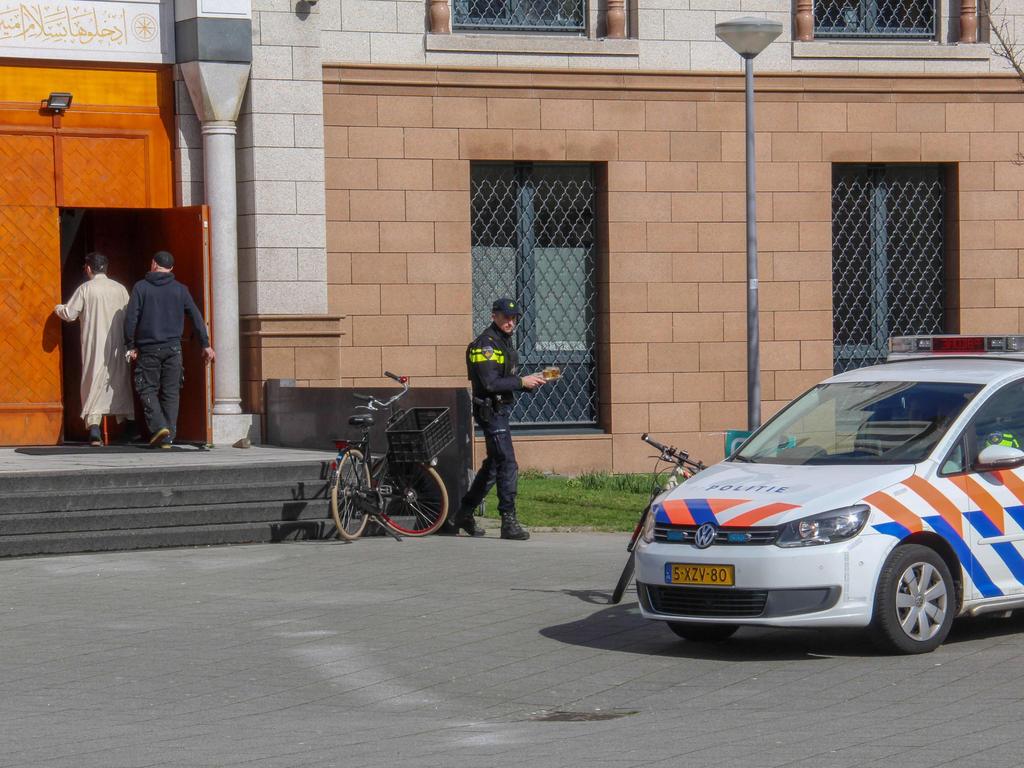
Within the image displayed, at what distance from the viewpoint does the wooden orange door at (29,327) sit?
17266 millimetres

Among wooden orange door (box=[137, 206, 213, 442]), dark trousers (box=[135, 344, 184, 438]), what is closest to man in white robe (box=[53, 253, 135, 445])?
wooden orange door (box=[137, 206, 213, 442])

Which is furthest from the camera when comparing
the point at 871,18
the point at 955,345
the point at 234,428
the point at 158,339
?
the point at 871,18

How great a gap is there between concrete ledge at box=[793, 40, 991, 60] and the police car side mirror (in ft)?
37.1

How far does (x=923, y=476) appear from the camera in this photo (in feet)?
30.3

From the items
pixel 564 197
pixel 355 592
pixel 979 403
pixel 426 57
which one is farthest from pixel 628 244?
pixel 979 403

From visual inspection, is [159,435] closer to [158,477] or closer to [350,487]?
[158,477]

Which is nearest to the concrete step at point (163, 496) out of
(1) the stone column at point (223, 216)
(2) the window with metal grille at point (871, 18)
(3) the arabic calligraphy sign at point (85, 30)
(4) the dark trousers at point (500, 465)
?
(4) the dark trousers at point (500, 465)

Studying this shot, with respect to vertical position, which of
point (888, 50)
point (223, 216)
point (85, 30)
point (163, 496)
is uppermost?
point (888, 50)

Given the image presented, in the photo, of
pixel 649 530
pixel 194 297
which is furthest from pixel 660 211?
pixel 649 530

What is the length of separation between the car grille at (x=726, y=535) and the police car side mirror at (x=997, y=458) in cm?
136

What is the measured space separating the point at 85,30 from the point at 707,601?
11.1 m

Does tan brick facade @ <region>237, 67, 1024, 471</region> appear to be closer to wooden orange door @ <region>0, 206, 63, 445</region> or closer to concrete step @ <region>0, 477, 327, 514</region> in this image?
wooden orange door @ <region>0, 206, 63, 445</region>

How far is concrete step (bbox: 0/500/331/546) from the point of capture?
1323 centimetres

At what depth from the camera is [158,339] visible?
53.1 ft
